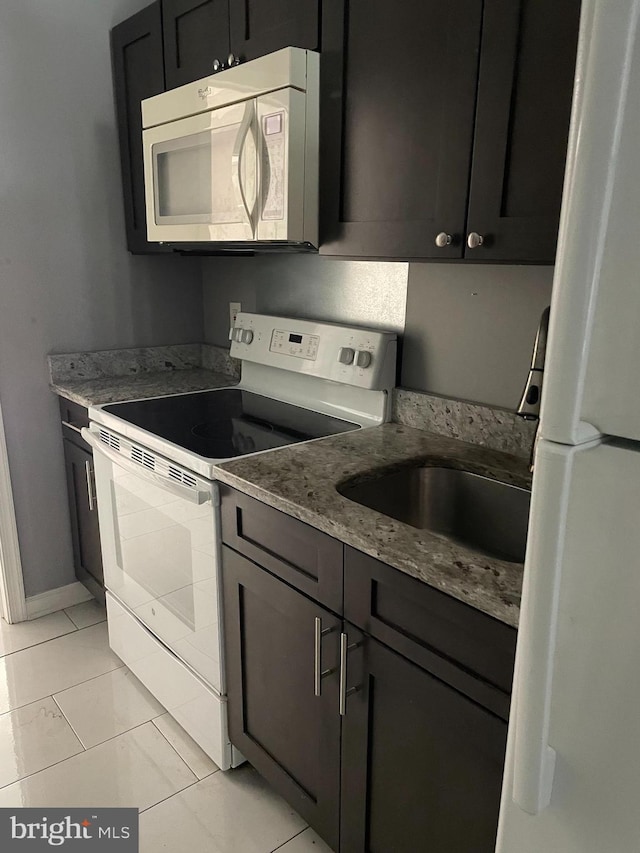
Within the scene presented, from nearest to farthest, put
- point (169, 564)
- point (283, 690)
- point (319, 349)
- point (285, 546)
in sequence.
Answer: point (285, 546) → point (283, 690) → point (169, 564) → point (319, 349)

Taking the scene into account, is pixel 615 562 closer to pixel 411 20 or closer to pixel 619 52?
pixel 619 52

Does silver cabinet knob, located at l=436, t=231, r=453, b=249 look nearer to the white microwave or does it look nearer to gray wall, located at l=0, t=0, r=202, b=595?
the white microwave

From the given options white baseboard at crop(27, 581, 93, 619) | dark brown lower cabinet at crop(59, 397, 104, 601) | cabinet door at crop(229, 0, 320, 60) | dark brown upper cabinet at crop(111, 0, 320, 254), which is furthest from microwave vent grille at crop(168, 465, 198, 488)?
white baseboard at crop(27, 581, 93, 619)

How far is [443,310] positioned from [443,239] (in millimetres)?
442

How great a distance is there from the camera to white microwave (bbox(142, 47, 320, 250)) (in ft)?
4.97

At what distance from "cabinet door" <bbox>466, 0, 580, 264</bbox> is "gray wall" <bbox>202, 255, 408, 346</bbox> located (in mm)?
604

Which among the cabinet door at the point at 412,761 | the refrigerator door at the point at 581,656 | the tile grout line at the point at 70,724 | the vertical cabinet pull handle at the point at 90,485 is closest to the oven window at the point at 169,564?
the vertical cabinet pull handle at the point at 90,485

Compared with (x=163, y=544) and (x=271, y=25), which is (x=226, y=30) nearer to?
(x=271, y=25)

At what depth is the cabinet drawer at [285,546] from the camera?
4.18ft

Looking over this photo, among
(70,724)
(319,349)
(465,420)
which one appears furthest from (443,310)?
(70,724)

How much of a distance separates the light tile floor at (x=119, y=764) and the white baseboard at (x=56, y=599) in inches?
8.8

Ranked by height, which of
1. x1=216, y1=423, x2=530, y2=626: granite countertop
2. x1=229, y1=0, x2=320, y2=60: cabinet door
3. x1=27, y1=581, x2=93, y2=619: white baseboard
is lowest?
x1=27, y1=581, x2=93, y2=619: white baseboard

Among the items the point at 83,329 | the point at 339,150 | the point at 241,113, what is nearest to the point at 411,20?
the point at 339,150

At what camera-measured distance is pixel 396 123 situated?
1399mm
